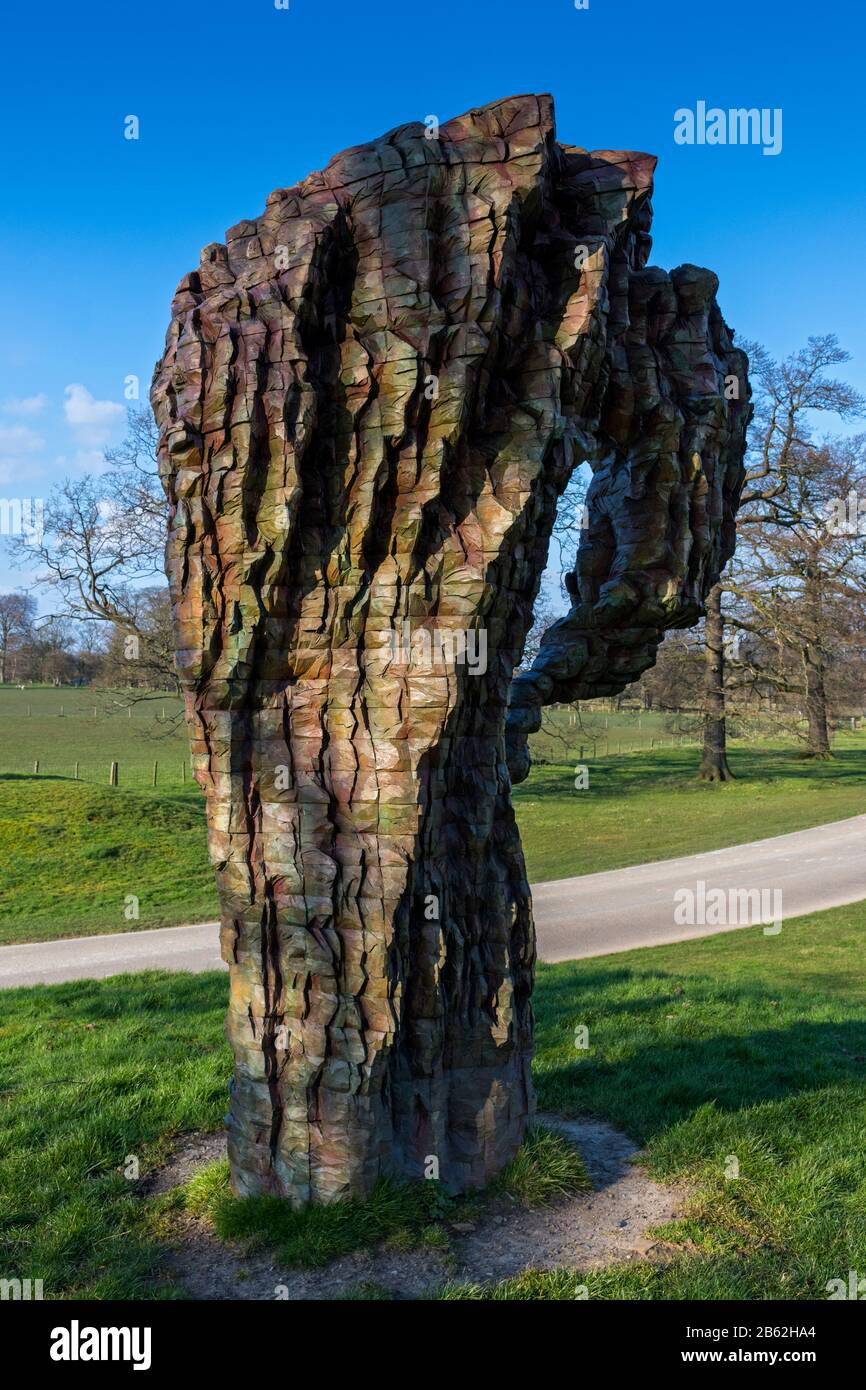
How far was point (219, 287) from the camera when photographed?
5270 millimetres

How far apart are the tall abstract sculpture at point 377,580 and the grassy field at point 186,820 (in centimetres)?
742

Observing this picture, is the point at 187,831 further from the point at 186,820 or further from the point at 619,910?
the point at 619,910

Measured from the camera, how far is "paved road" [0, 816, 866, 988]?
1272cm

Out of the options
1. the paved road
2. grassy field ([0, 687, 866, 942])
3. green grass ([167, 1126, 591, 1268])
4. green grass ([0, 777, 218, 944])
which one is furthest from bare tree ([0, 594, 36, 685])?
green grass ([167, 1126, 591, 1268])

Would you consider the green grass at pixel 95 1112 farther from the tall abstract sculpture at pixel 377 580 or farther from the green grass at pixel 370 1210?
the tall abstract sculpture at pixel 377 580

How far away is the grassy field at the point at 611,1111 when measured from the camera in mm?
4914

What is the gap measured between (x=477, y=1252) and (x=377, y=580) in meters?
3.60

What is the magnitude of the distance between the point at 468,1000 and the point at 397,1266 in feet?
4.55

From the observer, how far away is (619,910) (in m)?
15.5

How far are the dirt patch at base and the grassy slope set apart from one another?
409 inches

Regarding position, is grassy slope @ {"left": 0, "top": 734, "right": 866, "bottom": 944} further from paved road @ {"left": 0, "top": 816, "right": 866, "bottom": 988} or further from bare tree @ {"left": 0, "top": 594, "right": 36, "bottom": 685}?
bare tree @ {"left": 0, "top": 594, "right": 36, "bottom": 685}

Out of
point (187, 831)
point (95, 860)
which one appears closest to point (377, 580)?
point (95, 860)

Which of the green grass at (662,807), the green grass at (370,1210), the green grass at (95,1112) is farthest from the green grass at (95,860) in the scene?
the green grass at (370,1210)
